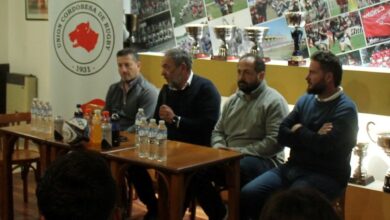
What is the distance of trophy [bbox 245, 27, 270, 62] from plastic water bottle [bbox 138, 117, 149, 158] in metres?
1.37

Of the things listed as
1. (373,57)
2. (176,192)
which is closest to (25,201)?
(176,192)

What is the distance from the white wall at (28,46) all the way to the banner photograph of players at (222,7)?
6.46ft

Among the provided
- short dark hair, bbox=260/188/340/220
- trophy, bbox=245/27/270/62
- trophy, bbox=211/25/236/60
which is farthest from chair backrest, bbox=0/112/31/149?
short dark hair, bbox=260/188/340/220

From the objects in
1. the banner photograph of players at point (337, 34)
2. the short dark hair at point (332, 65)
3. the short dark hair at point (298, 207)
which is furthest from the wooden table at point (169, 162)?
the short dark hair at point (298, 207)

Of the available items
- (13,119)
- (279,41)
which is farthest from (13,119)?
(279,41)

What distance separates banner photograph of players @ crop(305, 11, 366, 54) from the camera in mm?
4055

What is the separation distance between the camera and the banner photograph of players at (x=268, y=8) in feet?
14.4

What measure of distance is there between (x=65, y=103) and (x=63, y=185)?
11.5 ft

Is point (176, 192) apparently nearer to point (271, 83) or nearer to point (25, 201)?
point (271, 83)

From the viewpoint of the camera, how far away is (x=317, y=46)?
14.0 feet

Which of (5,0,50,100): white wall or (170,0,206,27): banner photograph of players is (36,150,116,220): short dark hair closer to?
(170,0,206,27): banner photograph of players

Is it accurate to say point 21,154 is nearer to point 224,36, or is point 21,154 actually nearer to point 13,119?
point 13,119

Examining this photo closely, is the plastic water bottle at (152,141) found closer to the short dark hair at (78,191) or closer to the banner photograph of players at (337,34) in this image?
the banner photograph of players at (337,34)

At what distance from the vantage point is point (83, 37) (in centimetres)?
472
